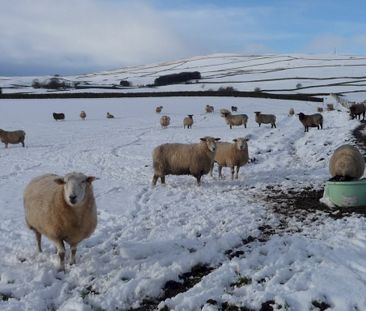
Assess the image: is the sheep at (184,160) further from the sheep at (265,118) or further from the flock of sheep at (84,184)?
the sheep at (265,118)

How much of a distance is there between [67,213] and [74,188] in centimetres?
49

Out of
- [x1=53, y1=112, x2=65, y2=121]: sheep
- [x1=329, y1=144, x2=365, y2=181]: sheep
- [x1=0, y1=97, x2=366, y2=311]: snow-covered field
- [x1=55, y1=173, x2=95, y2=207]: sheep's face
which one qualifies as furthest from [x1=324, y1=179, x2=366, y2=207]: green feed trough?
[x1=53, y1=112, x2=65, y2=121]: sheep

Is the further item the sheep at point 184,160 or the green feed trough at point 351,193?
the sheep at point 184,160

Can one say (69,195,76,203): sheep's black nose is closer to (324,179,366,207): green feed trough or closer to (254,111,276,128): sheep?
(324,179,366,207): green feed trough

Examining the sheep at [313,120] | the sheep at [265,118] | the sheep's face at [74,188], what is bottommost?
the sheep at [265,118]

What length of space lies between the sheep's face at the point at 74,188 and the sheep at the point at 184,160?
22.2 ft

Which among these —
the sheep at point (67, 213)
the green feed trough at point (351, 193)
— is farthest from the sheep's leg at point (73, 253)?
the green feed trough at point (351, 193)

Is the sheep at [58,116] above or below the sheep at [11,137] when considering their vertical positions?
below

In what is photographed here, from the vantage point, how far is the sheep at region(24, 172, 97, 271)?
737 cm

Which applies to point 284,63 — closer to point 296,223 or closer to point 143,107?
point 143,107

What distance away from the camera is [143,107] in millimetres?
54094

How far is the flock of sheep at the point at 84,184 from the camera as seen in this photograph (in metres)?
7.48

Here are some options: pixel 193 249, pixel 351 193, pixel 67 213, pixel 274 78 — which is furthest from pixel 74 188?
pixel 274 78

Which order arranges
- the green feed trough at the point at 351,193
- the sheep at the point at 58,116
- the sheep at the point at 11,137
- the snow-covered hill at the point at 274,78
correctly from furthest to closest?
1. the snow-covered hill at the point at 274,78
2. the sheep at the point at 58,116
3. the sheep at the point at 11,137
4. the green feed trough at the point at 351,193
